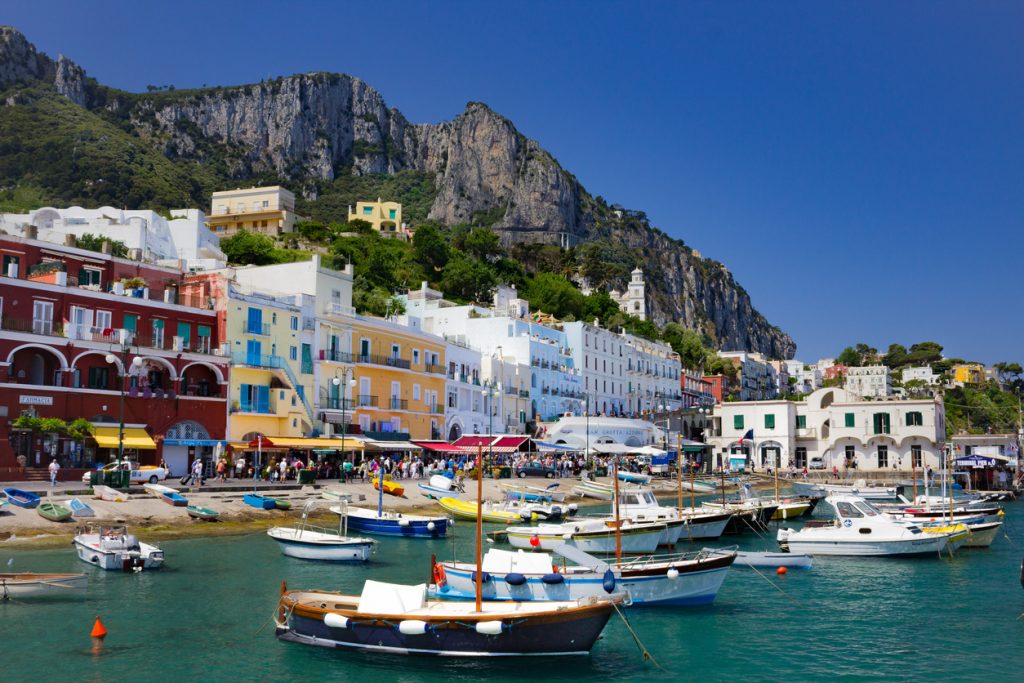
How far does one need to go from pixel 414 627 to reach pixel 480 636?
135 cm

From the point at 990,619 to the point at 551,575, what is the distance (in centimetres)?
1328

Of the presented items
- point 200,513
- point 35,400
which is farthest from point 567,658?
point 35,400

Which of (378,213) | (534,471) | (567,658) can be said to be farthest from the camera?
(378,213)

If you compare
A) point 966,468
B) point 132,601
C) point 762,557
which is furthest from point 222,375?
point 966,468

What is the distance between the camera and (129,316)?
1784 inches

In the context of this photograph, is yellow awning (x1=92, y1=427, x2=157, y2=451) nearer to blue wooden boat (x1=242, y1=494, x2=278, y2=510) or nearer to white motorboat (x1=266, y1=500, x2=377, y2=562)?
blue wooden boat (x1=242, y1=494, x2=278, y2=510)

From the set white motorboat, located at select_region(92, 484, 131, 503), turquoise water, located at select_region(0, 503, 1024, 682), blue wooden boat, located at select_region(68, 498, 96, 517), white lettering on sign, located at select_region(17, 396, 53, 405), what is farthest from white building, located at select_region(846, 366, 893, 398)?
blue wooden boat, located at select_region(68, 498, 96, 517)

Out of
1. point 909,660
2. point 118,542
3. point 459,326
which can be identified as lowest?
point 909,660

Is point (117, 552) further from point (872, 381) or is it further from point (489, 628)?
point (872, 381)

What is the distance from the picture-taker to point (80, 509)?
108 ft

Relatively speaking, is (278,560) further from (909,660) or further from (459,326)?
(459,326)

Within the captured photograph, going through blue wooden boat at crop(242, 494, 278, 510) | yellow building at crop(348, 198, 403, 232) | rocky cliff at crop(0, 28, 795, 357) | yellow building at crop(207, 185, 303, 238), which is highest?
rocky cliff at crop(0, 28, 795, 357)

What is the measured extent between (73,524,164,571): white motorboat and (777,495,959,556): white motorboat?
23032mm

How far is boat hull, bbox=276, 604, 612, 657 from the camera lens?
18.0m
